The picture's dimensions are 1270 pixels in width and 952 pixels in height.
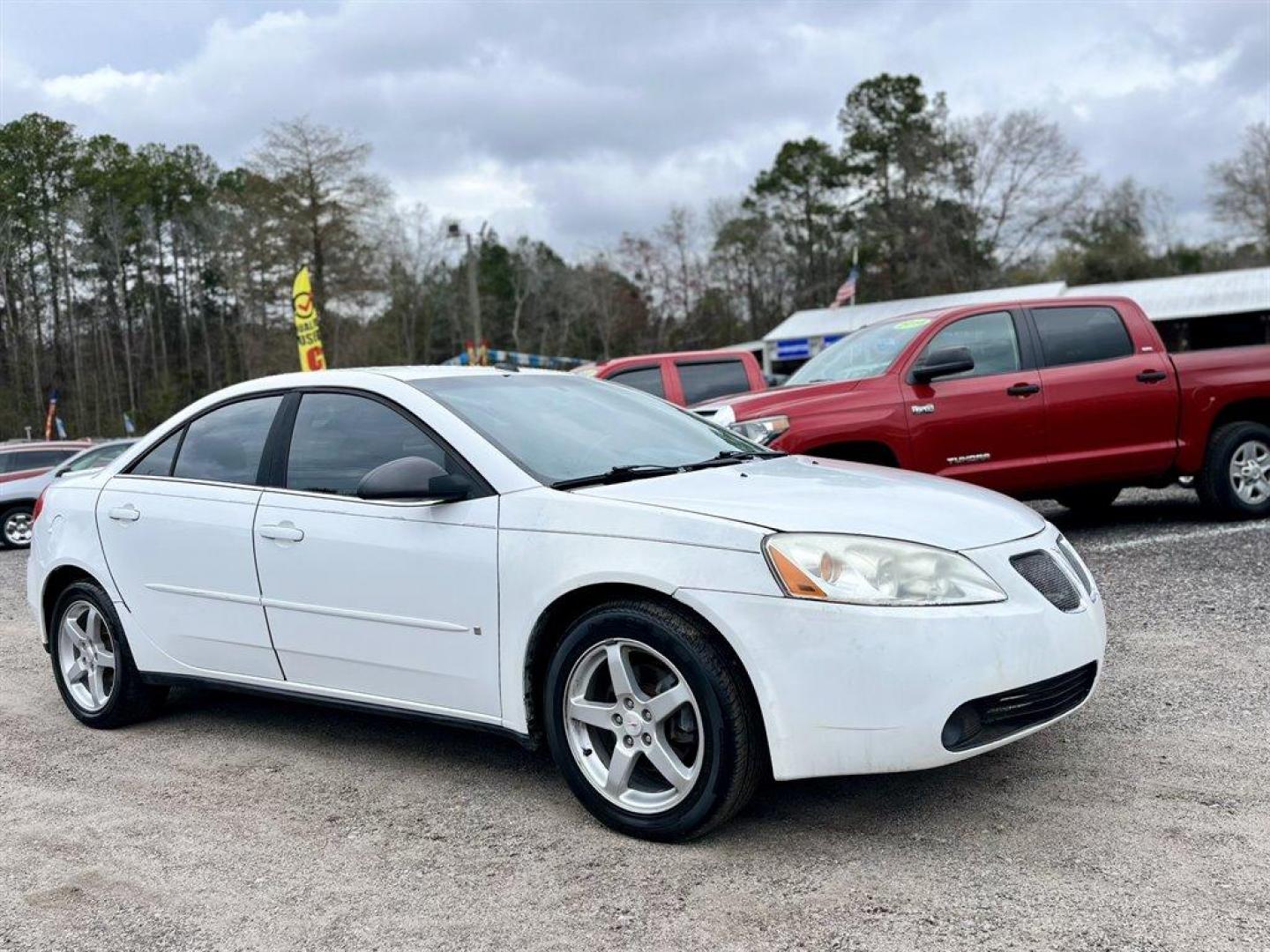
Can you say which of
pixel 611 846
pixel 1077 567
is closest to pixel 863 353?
pixel 1077 567

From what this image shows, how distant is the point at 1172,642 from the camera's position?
5477 mm

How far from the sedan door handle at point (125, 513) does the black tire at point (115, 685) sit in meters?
0.37

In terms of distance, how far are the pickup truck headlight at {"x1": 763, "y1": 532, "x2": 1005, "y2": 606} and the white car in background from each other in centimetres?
1578

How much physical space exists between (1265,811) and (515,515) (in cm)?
246

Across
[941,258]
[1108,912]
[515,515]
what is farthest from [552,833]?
[941,258]

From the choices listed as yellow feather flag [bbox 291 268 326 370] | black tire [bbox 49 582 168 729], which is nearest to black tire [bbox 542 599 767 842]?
black tire [bbox 49 582 168 729]

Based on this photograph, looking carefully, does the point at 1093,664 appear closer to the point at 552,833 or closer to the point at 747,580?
the point at 747,580

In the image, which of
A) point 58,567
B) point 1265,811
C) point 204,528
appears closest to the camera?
point 1265,811

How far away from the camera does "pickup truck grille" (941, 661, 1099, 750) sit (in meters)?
3.20

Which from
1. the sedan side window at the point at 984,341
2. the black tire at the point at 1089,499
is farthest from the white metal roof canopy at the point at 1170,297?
the sedan side window at the point at 984,341

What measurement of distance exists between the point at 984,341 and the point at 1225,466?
6.70ft

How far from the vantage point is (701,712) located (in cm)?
329

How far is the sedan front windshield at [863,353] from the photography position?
27.3 feet

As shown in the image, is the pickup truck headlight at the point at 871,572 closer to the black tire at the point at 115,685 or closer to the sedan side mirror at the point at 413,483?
the sedan side mirror at the point at 413,483
